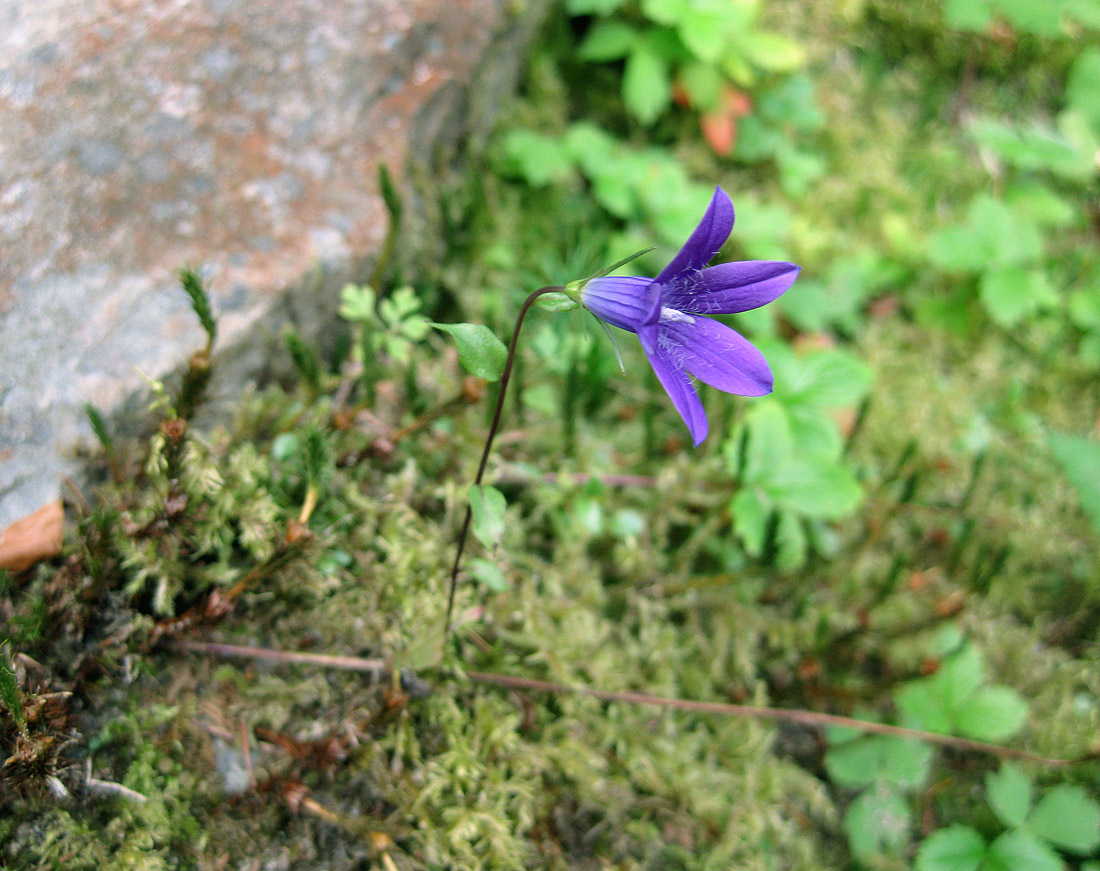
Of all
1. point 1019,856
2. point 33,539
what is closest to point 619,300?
point 33,539

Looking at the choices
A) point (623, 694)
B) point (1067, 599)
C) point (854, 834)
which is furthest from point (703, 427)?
point (1067, 599)

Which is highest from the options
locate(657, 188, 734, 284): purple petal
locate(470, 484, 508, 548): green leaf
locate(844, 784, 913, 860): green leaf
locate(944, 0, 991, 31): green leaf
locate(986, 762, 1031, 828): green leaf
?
locate(657, 188, 734, 284): purple petal

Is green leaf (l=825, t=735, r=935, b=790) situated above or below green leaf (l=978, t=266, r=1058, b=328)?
below

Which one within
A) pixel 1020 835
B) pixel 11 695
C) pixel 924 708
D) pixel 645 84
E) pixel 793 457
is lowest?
pixel 1020 835

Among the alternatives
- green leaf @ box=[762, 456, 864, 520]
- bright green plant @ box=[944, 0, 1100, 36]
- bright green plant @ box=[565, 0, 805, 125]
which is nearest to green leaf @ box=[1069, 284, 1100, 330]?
bright green plant @ box=[944, 0, 1100, 36]

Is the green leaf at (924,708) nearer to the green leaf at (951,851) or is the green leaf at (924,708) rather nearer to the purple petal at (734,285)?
the green leaf at (951,851)

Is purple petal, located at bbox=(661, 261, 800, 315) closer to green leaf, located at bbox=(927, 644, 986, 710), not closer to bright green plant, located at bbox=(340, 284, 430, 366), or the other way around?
bright green plant, located at bbox=(340, 284, 430, 366)

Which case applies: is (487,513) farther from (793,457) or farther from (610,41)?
(610,41)
